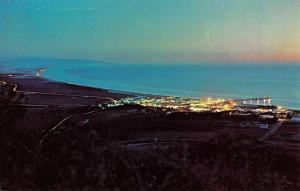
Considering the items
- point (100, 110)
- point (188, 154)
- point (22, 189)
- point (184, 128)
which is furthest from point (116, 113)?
point (22, 189)

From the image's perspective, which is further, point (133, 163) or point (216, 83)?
point (216, 83)

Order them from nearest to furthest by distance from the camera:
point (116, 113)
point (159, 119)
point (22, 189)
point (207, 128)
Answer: point (22, 189), point (207, 128), point (159, 119), point (116, 113)

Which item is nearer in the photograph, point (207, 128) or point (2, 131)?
point (2, 131)

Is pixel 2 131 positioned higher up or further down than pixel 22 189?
higher up

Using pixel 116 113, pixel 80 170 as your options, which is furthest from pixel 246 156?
pixel 116 113

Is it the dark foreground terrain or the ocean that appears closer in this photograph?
the dark foreground terrain

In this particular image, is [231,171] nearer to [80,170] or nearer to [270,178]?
[270,178]

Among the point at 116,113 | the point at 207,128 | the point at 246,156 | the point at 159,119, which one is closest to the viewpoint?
the point at 246,156

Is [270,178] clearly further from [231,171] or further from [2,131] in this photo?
[2,131]

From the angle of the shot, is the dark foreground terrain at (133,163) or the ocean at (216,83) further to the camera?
the ocean at (216,83)
